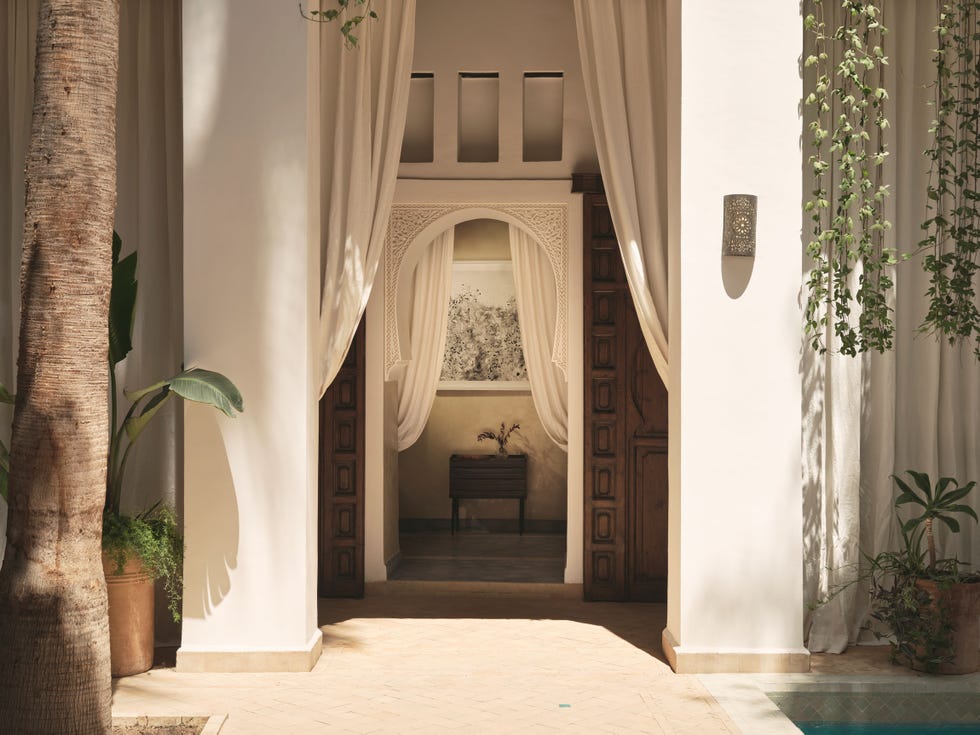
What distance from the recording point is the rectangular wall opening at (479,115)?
682cm

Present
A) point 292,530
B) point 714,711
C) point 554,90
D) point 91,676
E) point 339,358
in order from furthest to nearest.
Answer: point 554,90 → point 339,358 → point 292,530 → point 714,711 → point 91,676

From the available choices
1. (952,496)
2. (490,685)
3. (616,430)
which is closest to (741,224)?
(952,496)

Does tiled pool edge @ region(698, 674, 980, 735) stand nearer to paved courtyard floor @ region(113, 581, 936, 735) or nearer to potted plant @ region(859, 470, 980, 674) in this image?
paved courtyard floor @ region(113, 581, 936, 735)

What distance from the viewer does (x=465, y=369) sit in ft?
31.1

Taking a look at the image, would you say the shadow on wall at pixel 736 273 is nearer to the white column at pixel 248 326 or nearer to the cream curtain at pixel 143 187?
the white column at pixel 248 326

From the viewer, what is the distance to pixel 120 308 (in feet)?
15.3

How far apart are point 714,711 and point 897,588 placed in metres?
1.34

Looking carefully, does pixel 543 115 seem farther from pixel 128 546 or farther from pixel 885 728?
pixel 885 728

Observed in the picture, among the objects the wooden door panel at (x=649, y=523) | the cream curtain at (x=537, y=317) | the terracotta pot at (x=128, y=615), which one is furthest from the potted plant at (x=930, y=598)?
the terracotta pot at (x=128, y=615)

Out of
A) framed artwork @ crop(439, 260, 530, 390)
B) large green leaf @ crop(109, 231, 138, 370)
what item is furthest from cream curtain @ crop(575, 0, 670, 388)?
framed artwork @ crop(439, 260, 530, 390)

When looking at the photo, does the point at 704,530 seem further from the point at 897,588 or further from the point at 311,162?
the point at 311,162

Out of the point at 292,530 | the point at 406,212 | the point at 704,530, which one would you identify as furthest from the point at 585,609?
the point at 406,212

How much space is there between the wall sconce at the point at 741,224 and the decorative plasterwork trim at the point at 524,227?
2.18m

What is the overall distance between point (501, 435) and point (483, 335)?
986mm
